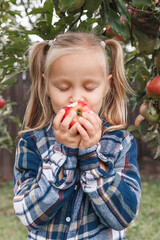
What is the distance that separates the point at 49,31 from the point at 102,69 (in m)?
0.27

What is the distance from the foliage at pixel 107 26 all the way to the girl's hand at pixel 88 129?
0.30 metres

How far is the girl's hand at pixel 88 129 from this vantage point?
0.90 meters

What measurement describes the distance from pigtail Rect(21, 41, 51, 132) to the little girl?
3 cm

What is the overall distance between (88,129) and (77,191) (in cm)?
22

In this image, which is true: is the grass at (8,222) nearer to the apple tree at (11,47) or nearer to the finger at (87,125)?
the apple tree at (11,47)

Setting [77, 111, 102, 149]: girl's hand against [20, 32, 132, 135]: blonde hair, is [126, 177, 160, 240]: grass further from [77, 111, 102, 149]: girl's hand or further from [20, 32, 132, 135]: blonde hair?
[77, 111, 102, 149]: girl's hand

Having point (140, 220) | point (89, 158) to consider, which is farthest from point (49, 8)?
point (140, 220)

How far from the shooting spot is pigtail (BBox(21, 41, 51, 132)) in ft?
3.84

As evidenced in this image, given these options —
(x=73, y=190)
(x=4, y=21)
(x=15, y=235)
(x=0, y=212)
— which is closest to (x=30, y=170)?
(x=73, y=190)

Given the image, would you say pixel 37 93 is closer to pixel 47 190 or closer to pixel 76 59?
pixel 76 59

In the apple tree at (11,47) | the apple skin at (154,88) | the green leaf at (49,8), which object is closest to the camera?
the green leaf at (49,8)

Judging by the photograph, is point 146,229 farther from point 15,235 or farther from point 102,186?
point 102,186

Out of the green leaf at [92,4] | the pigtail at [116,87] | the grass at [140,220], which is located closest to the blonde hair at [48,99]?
the pigtail at [116,87]

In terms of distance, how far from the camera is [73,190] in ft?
3.26
